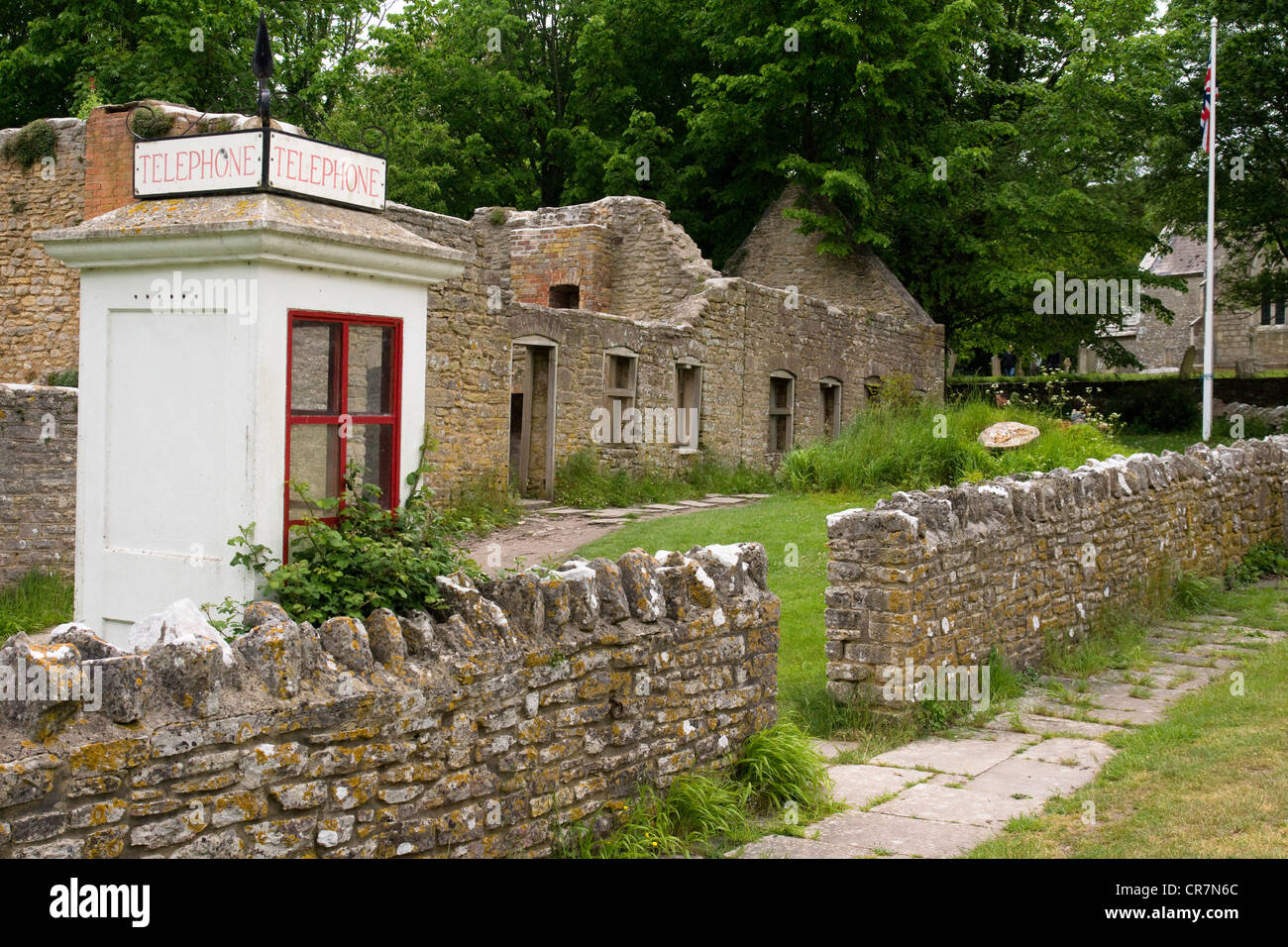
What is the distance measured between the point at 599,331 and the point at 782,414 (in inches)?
257

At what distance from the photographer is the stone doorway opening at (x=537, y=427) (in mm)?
16875

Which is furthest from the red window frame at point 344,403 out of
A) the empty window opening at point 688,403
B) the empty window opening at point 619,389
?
the empty window opening at point 688,403

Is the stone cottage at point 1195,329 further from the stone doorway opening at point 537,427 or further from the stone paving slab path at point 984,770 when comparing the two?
the stone paving slab path at point 984,770

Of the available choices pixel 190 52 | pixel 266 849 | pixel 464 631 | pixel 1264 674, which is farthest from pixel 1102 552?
pixel 190 52

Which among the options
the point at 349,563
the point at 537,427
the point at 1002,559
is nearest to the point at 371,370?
the point at 349,563

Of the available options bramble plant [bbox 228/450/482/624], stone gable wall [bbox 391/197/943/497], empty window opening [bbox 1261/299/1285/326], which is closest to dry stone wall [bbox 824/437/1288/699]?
bramble plant [bbox 228/450/482/624]

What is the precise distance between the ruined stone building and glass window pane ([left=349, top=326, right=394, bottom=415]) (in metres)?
5.49

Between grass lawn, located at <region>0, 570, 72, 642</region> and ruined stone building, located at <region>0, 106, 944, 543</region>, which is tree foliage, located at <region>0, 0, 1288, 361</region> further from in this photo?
grass lawn, located at <region>0, 570, 72, 642</region>

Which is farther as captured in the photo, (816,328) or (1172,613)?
(816,328)

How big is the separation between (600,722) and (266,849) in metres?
1.72

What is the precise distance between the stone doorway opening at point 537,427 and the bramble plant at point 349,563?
1158cm

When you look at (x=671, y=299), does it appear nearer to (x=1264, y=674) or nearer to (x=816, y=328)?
(x=816, y=328)

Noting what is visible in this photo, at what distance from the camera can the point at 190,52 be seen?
26531 mm

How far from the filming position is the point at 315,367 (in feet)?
17.0
